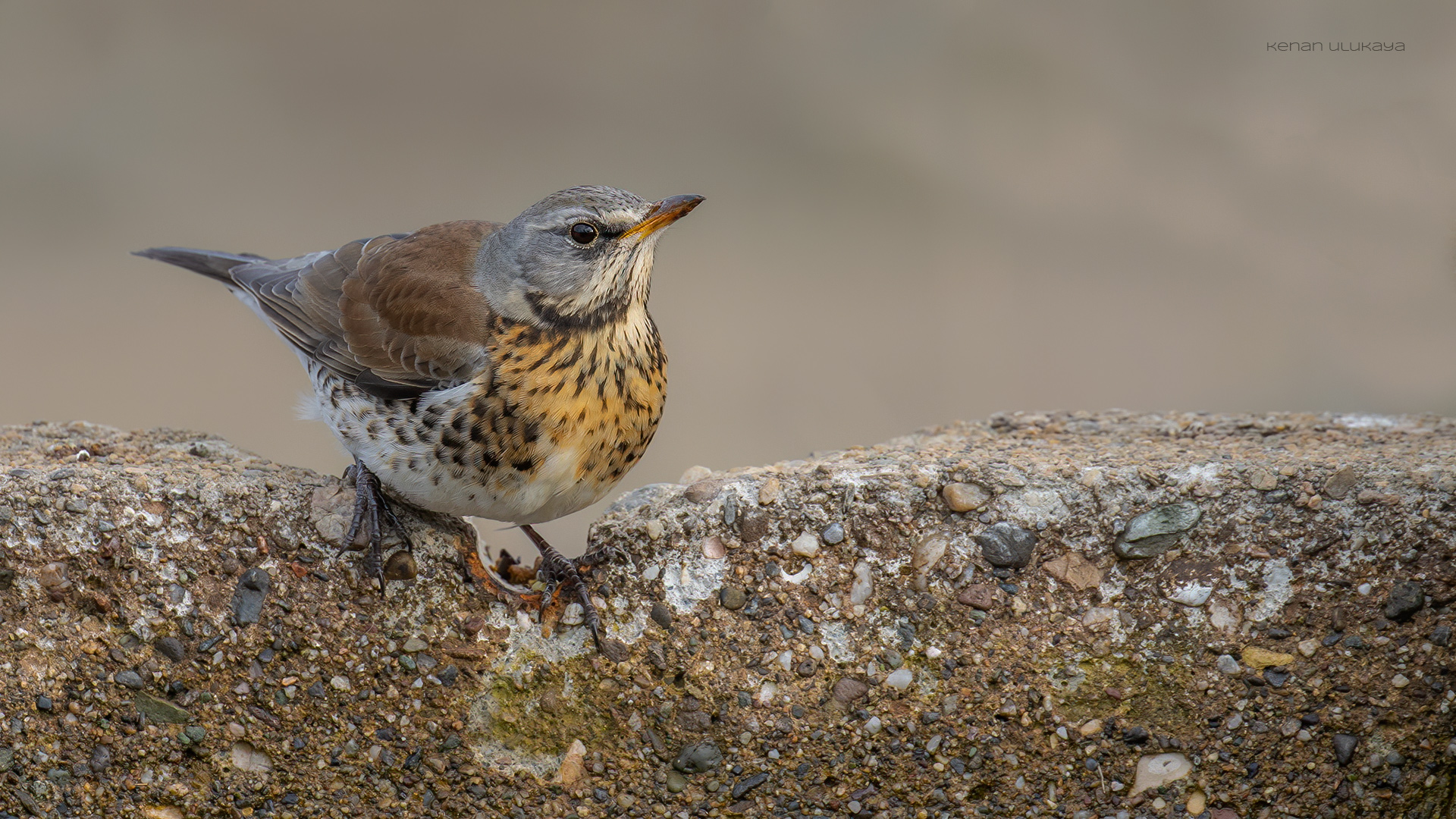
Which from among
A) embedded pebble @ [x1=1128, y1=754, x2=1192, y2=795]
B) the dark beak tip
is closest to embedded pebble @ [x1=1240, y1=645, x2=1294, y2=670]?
embedded pebble @ [x1=1128, y1=754, x2=1192, y2=795]

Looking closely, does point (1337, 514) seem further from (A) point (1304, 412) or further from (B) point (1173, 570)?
(A) point (1304, 412)

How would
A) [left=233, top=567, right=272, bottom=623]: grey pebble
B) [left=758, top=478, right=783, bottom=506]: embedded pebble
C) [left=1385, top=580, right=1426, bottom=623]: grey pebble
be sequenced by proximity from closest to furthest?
[left=1385, top=580, right=1426, bottom=623]: grey pebble < [left=233, top=567, right=272, bottom=623]: grey pebble < [left=758, top=478, right=783, bottom=506]: embedded pebble

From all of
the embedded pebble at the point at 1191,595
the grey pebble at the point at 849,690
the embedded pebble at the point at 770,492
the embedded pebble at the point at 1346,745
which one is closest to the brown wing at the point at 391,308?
the embedded pebble at the point at 770,492

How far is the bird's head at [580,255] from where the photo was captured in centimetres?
309

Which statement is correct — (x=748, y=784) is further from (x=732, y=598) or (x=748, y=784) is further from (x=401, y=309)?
(x=401, y=309)

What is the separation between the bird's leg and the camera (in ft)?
8.95

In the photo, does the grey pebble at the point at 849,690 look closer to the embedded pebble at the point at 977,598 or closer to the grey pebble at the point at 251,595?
the embedded pebble at the point at 977,598

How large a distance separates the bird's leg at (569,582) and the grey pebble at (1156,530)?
117 cm

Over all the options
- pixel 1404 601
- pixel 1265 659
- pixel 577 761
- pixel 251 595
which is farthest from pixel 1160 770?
pixel 251 595

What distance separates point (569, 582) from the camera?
2803 millimetres

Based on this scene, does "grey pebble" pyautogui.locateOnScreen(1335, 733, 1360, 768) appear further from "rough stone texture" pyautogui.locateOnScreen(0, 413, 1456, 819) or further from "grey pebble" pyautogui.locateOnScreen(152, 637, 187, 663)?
"grey pebble" pyautogui.locateOnScreen(152, 637, 187, 663)

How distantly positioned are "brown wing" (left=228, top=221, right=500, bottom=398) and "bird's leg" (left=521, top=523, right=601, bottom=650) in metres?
0.52

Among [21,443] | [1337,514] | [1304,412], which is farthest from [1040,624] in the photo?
[21,443]

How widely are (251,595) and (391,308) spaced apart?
924 millimetres
